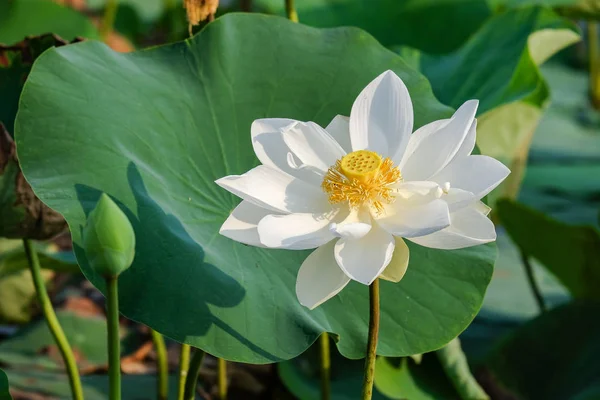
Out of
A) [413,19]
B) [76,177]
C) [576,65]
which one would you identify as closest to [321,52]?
[76,177]

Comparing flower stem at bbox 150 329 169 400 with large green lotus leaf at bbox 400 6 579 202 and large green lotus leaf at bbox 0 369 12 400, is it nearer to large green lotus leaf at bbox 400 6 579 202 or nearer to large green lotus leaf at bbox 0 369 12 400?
large green lotus leaf at bbox 0 369 12 400

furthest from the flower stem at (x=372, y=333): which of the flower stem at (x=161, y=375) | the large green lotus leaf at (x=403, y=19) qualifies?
the large green lotus leaf at (x=403, y=19)

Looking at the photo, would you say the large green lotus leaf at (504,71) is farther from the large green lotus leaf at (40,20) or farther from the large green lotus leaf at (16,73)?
the large green lotus leaf at (40,20)

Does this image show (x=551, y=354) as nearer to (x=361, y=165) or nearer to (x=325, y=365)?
(x=325, y=365)

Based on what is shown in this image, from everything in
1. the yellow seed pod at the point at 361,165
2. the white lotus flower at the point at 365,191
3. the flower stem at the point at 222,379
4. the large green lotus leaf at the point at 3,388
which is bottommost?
the flower stem at the point at 222,379

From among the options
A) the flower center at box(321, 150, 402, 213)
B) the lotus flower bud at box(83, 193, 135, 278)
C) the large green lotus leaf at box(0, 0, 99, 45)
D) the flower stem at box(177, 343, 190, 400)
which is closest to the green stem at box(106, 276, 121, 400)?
the lotus flower bud at box(83, 193, 135, 278)

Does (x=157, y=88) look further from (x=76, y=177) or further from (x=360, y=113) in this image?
(x=360, y=113)

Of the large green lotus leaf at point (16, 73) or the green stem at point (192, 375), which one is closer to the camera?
the green stem at point (192, 375)
